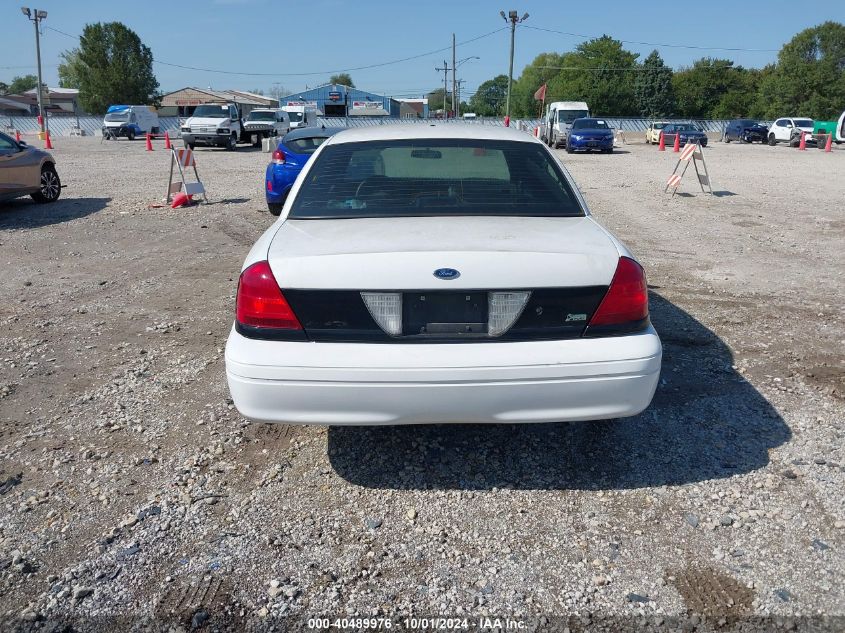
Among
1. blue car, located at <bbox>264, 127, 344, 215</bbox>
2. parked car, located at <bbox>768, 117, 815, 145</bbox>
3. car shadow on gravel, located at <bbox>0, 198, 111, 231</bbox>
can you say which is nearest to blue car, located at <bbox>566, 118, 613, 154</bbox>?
parked car, located at <bbox>768, 117, 815, 145</bbox>

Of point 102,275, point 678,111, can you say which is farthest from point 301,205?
point 678,111

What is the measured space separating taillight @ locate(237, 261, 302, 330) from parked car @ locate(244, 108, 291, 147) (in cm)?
3131

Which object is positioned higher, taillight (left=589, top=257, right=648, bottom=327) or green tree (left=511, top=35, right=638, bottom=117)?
green tree (left=511, top=35, right=638, bottom=117)

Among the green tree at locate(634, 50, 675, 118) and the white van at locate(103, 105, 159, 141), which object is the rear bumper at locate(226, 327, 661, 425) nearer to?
the white van at locate(103, 105, 159, 141)

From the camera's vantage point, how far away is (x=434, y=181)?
157 inches

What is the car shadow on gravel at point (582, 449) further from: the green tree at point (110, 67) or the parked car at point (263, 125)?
the green tree at point (110, 67)

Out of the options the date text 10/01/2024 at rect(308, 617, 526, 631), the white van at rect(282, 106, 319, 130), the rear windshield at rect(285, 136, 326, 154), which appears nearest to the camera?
the date text 10/01/2024 at rect(308, 617, 526, 631)

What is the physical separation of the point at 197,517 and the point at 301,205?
1.67 metres

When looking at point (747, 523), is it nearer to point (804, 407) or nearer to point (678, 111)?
point (804, 407)

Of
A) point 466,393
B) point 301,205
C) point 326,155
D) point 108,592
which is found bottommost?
point 108,592

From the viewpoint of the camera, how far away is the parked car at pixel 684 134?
37250 mm

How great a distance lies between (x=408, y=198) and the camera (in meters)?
3.80

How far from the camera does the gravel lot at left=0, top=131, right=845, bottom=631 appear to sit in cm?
256

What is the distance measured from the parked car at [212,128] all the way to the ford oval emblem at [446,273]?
2978cm
